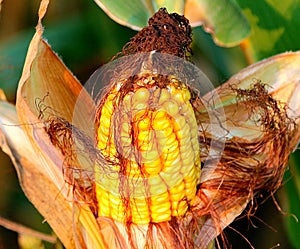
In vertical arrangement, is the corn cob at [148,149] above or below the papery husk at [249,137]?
above

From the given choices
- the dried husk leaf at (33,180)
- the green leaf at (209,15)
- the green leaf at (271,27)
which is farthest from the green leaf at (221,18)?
the dried husk leaf at (33,180)

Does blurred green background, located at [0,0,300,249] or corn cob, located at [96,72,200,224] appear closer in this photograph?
corn cob, located at [96,72,200,224]

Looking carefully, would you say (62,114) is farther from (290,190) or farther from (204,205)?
(290,190)

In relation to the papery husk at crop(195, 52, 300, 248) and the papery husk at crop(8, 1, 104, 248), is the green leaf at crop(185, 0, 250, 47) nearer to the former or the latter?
the papery husk at crop(195, 52, 300, 248)

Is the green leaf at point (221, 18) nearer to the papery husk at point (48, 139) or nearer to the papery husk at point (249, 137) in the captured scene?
the papery husk at point (249, 137)

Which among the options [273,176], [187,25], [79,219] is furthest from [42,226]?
[187,25]

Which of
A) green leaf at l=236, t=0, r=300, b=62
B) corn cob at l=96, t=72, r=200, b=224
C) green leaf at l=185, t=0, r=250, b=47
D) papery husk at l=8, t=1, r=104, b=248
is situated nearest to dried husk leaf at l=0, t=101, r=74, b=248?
papery husk at l=8, t=1, r=104, b=248

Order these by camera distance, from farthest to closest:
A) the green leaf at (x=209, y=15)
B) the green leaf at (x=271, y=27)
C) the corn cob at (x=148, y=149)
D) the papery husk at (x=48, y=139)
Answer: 1. the green leaf at (x=271, y=27)
2. the green leaf at (x=209, y=15)
3. the papery husk at (x=48, y=139)
4. the corn cob at (x=148, y=149)
